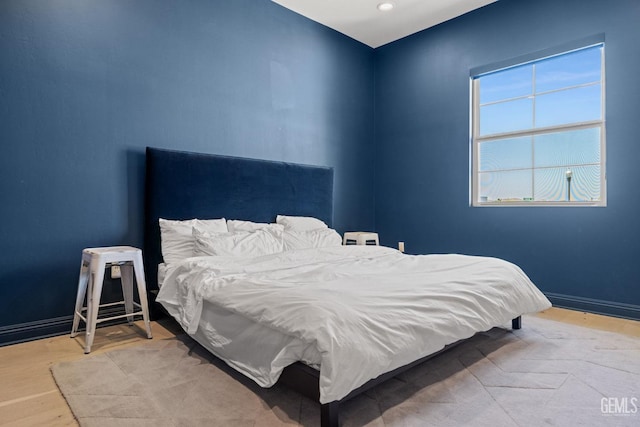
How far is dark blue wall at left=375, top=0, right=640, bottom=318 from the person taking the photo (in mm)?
3270

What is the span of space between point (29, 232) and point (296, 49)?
3089 millimetres

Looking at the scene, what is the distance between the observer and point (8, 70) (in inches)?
101

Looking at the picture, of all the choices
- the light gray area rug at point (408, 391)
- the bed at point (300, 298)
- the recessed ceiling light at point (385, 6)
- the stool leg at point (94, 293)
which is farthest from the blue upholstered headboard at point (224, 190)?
the recessed ceiling light at point (385, 6)

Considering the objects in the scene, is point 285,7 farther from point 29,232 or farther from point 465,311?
point 465,311

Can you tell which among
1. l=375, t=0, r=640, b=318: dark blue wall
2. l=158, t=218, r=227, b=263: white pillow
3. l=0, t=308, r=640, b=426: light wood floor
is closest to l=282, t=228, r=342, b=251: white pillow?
l=158, t=218, r=227, b=263: white pillow

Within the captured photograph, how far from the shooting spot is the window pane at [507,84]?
3971 mm

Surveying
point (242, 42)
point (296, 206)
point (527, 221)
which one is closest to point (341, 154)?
point (296, 206)

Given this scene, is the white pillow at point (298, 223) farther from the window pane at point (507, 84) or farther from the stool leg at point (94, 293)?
the window pane at point (507, 84)

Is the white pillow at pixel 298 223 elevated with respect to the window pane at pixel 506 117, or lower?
lower

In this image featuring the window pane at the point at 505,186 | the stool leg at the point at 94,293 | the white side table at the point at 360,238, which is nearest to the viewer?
the stool leg at the point at 94,293

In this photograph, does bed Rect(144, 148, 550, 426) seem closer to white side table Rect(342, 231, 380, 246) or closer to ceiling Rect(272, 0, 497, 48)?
white side table Rect(342, 231, 380, 246)

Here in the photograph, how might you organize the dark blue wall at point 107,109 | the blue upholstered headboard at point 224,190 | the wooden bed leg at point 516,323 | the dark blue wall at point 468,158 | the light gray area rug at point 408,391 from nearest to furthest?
the light gray area rug at point 408,391, the dark blue wall at point 107,109, the wooden bed leg at point 516,323, the blue upholstered headboard at point 224,190, the dark blue wall at point 468,158

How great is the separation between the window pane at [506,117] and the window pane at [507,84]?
83mm

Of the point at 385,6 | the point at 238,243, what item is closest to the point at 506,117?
the point at 385,6
